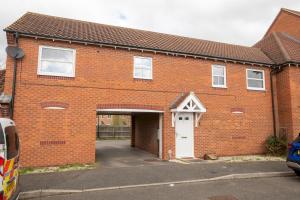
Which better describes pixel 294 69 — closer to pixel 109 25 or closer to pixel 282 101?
pixel 282 101

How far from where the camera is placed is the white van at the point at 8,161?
402cm

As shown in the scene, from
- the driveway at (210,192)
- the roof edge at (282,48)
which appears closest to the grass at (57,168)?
the driveway at (210,192)

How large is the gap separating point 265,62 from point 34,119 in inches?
506

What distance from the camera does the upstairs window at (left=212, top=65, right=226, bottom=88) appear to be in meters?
13.4

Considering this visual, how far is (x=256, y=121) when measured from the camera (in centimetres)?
1391

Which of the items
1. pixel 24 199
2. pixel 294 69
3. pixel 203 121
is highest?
pixel 294 69

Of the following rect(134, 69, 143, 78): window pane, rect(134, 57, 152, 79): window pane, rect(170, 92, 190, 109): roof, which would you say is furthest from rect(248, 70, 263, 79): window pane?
rect(134, 69, 143, 78): window pane

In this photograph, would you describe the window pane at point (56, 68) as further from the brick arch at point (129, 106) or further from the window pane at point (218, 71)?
the window pane at point (218, 71)

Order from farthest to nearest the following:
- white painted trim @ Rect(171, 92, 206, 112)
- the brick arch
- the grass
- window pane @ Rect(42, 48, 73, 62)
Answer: white painted trim @ Rect(171, 92, 206, 112)
the brick arch
window pane @ Rect(42, 48, 73, 62)
the grass

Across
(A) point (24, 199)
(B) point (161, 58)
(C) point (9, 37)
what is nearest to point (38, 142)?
(A) point (24, 199)

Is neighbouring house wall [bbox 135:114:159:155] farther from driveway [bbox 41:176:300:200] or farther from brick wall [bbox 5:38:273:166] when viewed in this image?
driveway [bbox 41:176:300:200]

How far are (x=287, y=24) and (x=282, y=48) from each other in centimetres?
490

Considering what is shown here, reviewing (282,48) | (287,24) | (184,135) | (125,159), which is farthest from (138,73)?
(287,24)

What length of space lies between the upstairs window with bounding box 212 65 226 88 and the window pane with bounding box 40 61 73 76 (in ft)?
25.0
